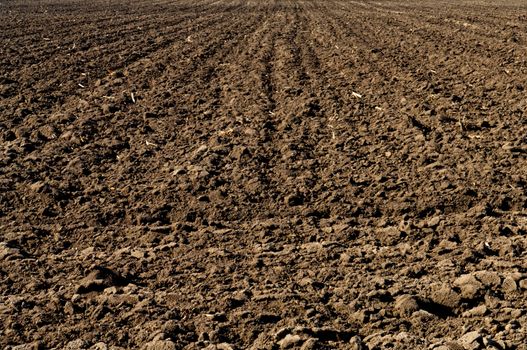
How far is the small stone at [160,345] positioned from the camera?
10.9 feet

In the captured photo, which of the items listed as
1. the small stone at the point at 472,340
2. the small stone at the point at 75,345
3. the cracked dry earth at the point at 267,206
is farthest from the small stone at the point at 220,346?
the small stone at the point at 472,340

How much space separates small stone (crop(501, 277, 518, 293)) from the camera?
3.64 meters

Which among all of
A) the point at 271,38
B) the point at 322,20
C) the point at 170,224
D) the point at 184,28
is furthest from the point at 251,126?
the point at 322,20

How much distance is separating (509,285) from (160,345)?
1984 mm

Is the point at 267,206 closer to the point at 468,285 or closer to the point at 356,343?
the point at 468,285


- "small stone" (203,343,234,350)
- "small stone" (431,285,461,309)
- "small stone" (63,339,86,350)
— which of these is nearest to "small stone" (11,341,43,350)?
"small stone" (63,339,86,350)

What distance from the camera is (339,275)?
4.00 metres

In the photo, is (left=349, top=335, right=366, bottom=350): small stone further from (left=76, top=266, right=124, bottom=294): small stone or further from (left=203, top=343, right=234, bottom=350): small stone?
(left=76, top=266, right=124, bottom=294): small stone

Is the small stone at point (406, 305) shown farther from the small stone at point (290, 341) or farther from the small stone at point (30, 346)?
the small stone at point (30, 346)

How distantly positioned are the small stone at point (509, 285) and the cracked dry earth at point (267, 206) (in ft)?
0.03

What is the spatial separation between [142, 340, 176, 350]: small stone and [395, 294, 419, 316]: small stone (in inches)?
49.2

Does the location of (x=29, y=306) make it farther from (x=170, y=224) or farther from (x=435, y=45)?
(x=435, y=45)

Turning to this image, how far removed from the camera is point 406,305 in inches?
140

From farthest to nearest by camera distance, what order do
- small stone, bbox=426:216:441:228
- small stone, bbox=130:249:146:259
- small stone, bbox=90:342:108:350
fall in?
1. small stone, bbox=426:216:441:228
2. small stone, bbox=130:249:146:259
3. small stone, bbox=90:342:108:350
